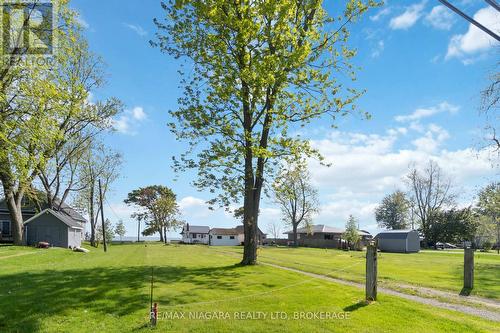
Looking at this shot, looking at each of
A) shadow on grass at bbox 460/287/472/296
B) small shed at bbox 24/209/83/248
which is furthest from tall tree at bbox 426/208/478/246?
shadow on grass at bbox 460/287/472/296

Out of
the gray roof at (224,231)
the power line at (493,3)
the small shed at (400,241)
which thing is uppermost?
the power line at (493,3)

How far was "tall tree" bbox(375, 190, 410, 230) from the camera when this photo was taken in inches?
3819

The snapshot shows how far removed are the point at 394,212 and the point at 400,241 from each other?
36856 mm

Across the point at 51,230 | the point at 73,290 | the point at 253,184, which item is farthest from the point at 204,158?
the point at 51,230

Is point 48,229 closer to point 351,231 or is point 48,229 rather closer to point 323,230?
point 351,231

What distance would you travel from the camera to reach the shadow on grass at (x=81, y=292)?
34.0 feet

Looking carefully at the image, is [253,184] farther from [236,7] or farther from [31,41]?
[31,41]

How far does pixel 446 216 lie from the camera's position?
260 ft

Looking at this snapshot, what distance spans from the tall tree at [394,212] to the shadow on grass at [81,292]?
87.9 metres

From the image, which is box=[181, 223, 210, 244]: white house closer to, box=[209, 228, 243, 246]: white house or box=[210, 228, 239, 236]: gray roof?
box=[210, 228, 239, 236]: gray roof

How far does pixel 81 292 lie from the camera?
12.7 meters

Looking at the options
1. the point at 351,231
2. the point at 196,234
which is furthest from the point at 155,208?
the point at 351,231

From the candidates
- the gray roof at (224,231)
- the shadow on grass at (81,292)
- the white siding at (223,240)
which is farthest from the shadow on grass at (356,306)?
the gray roof at (224,231)

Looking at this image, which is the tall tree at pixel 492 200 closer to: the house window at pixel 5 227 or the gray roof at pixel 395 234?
the gray roof at pixel 395 234
